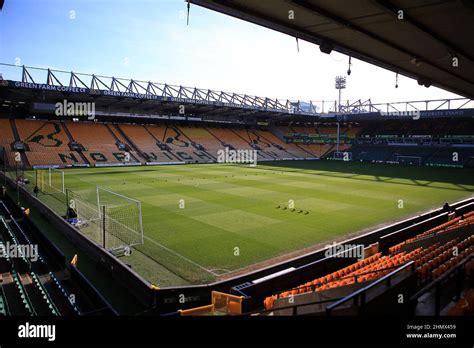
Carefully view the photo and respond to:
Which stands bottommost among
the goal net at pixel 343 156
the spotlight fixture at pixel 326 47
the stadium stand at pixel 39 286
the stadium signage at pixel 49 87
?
the stadium stand at pixel 39 286

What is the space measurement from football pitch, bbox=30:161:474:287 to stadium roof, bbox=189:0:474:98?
7.39 meters

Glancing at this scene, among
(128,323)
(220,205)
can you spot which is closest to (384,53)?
(128,323)

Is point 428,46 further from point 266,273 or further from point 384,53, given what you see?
point 266,273

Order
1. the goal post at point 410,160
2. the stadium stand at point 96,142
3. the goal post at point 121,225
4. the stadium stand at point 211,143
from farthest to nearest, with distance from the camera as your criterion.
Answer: the goal post at point 410,160 → the stadium stand at point 96,142 → the stadium stand at point 211,143 → the goal post at point 121,225

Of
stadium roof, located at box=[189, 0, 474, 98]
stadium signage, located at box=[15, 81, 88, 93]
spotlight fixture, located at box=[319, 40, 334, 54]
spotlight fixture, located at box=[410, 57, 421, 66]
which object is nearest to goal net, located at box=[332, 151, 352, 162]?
stadium signage, located at box=[15, 81, 88, 93]

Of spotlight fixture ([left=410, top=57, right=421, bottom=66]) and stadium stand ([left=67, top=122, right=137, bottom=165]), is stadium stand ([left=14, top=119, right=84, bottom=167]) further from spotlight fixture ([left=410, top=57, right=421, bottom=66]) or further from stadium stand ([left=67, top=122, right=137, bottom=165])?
spotlight fixture ([left=410, top=57, right=421, bottom=66])

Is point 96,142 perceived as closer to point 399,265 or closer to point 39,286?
point 39,286

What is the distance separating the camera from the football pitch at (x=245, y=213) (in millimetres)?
11648

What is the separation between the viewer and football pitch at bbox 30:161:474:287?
38.2 ft

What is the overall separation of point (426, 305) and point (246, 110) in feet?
179

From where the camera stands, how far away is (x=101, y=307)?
810 cm

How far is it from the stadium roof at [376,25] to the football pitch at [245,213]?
291 inches

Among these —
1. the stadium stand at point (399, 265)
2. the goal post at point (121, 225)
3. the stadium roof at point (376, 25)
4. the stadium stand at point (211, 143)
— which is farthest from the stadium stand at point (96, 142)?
the stadium roof at point (376, 25)

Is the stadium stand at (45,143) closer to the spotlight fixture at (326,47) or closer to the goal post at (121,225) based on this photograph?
the goal post at (121,225)
